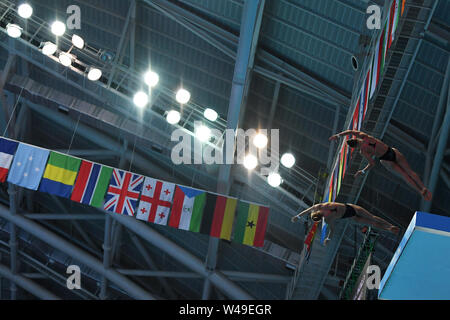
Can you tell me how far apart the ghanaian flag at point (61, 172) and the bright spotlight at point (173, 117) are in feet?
10.7

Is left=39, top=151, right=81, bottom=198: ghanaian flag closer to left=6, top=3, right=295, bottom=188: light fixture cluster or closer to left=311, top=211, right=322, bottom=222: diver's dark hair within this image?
left=6, top=3, right=295, bottom=188: light fixture cluster

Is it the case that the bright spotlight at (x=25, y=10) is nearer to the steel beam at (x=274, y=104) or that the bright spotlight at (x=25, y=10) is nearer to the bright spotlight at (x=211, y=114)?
the bright spotlight at (x=211, y=114)

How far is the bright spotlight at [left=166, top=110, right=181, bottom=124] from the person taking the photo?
22.7 meters

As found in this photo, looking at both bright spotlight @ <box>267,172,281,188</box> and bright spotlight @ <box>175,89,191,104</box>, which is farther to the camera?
bright spotlight @ <box>175,89,191,104</box>

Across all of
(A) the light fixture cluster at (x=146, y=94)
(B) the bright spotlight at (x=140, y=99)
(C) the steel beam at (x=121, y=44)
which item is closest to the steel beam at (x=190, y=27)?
(C) the steel beam at (x=121, y=44)

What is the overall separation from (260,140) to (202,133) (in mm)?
1954

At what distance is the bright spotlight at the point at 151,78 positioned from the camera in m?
23.0

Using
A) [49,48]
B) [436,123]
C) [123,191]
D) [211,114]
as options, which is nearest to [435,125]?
[436,123]

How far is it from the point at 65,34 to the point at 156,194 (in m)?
6.72

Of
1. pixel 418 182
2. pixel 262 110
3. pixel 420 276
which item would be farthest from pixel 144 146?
pixel 420 276

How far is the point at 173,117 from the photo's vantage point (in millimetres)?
22719

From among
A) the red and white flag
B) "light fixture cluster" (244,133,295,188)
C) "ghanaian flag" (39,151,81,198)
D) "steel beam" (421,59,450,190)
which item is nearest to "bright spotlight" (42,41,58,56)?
"ghanaian flag" (39,151,81,198)

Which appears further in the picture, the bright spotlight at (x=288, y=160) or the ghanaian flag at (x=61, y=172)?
the ghanaian flag at (x=61, y=172)

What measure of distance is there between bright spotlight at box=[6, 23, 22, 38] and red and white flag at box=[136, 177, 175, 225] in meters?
6.43
